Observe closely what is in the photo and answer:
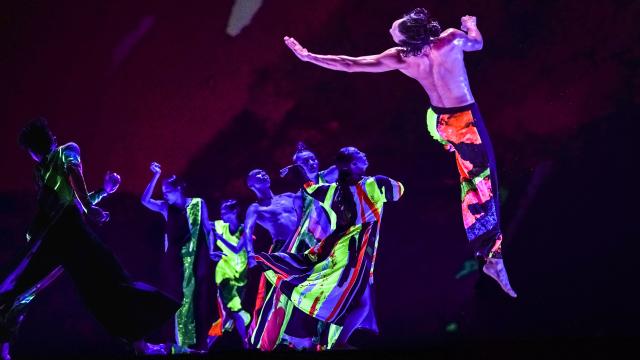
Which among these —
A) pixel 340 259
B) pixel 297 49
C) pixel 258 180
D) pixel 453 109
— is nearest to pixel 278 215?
pixel 258 180

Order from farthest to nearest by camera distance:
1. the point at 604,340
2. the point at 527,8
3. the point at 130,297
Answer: the point at 527,8 → the point at 130,297 → the point at 604,340

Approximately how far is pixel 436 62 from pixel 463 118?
1.33ft

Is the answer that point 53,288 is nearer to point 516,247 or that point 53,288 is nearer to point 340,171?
point 340,171

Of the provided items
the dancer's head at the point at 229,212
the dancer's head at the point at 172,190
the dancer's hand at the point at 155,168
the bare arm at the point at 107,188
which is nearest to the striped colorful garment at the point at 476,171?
the dancer's head at the point at 229,212

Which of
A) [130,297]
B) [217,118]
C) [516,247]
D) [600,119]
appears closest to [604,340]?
[516,247]

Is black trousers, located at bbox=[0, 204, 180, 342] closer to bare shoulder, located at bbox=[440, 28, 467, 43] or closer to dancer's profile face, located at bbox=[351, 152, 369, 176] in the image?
dancer's profile face, located at bbox=[351, 152, 369, 176]

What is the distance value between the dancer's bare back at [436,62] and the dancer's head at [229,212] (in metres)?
1.14

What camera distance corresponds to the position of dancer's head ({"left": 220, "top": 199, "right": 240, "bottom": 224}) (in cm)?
482

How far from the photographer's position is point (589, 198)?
452 cm

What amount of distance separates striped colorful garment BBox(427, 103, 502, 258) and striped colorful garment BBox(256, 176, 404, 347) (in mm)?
477

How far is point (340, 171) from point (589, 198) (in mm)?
1662

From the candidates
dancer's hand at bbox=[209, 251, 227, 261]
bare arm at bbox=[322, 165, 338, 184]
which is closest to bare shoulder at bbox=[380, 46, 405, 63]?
bare arm at bbox=[322, 165, 338, 184]

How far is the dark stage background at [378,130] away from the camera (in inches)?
177

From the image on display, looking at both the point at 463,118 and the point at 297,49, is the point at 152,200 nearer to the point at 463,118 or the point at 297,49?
the point at 297,49
